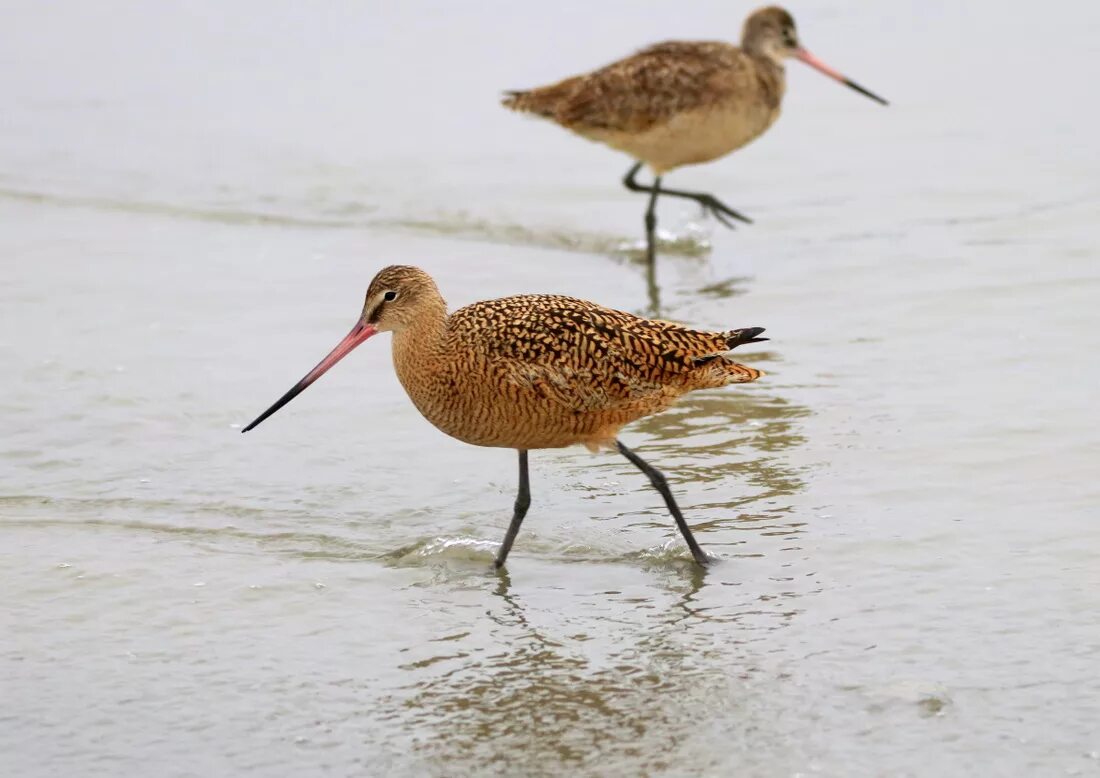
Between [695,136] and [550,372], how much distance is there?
4268 millimetres

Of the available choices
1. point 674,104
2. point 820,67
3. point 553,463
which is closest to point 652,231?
point 674,104

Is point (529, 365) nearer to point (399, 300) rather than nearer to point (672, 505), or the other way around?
point (399, 300)

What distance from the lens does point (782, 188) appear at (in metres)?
9.93

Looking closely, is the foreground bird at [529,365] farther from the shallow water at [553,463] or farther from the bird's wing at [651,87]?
the bird's wing at [651,87]

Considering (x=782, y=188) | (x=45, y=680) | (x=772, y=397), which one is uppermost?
(x=782, y=188)

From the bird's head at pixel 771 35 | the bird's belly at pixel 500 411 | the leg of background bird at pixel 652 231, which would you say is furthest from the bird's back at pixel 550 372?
the bird's head at pixel 771 35

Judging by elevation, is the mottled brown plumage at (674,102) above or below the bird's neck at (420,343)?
above

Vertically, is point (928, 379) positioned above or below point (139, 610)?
above

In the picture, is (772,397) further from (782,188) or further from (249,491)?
(782,188)

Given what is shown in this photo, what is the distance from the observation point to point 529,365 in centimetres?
488

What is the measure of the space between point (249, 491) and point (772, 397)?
197cm

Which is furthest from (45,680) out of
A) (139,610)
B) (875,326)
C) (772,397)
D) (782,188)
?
(782,188)

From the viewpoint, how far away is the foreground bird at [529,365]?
488 cm

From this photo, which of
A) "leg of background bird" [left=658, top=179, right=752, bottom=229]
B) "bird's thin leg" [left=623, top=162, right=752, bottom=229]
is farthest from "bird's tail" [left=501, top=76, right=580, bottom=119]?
"leg of background bird" [left=658, top=179, right=752, bottom=229]
